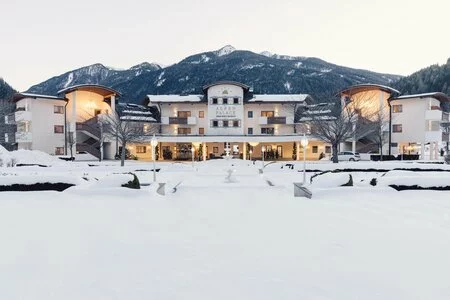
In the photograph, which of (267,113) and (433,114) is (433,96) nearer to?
(433,114)

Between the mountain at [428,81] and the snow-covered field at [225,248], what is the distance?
248ft

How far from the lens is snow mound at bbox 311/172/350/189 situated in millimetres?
13516

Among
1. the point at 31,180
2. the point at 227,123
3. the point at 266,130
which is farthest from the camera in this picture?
the point at 266,130

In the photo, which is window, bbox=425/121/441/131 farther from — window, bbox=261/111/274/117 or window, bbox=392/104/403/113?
window, bbox=261/111/274/117

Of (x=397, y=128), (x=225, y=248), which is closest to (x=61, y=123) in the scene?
(x=225, y=248)

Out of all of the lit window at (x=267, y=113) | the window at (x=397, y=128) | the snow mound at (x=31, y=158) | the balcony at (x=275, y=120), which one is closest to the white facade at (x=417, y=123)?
the window at (x=397, y=128)

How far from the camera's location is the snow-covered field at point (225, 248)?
4504mm

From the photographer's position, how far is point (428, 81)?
7512 centimetres

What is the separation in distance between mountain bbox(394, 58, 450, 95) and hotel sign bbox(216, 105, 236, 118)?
2024 inches

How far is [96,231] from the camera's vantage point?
751cm

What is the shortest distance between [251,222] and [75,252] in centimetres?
456

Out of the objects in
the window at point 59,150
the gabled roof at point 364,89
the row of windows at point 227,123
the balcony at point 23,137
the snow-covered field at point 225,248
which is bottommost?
the snow-covered field at point 225,248

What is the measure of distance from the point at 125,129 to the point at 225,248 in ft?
101

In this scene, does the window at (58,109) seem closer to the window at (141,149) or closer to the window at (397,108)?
the window at (141,149)
